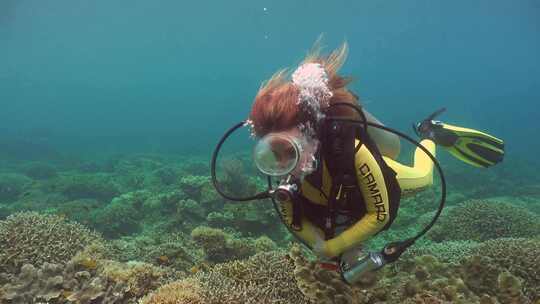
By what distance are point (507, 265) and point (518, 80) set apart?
199704 millimetres

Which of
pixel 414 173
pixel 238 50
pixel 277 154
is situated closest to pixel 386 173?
pixel 277 154

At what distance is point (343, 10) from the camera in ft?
305

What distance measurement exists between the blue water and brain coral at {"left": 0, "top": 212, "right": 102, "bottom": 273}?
3119 centimetres

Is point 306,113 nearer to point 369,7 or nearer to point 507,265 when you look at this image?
point 507,265

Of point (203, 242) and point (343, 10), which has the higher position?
point (343, 10)

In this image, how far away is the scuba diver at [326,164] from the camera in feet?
10.3

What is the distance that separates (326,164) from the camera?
350 centimetres

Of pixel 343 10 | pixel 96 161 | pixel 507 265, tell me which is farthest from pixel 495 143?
pixel 343 10

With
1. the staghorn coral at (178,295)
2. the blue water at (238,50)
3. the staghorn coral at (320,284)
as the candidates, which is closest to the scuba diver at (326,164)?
the staghorn coral at (320,284)

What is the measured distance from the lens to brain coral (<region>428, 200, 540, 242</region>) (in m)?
8.96

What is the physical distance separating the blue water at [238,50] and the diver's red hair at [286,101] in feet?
114

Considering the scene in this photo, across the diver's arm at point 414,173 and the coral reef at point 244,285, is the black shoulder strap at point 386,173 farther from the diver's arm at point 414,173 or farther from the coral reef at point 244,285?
the coral reef at point 244,285

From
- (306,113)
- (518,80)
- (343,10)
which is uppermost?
(343,10)

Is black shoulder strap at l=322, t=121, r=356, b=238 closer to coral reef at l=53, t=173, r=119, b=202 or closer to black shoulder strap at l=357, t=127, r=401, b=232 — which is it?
black shoulder strap at l=357, t=127, r=401, b=232
